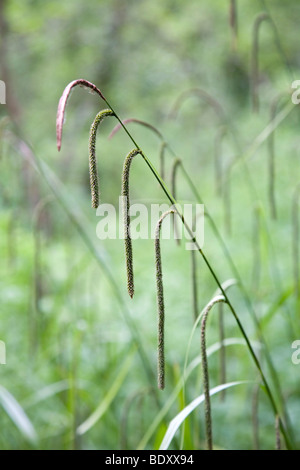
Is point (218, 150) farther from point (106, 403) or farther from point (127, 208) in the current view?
point (127, 208)

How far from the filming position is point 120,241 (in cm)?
423

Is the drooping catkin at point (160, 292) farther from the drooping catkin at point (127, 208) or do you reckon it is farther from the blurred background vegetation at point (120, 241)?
the blurred background vegetation at point (120, 241)

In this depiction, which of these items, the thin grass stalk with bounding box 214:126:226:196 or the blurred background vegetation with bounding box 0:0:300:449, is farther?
the blurred background vegetation with bounding box 0:0:300:449

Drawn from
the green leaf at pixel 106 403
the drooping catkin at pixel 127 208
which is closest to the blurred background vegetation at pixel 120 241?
the green leaf at pixel 106 403

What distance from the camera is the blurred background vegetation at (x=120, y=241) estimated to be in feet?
4.65

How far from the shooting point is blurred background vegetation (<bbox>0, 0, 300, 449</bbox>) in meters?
1.42

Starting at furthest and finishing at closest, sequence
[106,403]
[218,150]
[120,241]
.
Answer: [120,241] < [218,150] < [106,403]

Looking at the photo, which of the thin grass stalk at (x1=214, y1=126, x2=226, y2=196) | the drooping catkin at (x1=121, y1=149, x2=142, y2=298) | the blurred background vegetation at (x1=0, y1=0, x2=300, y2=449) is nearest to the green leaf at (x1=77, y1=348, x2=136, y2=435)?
the blurred background vegetation at (x1=0, y1=0, x2=300, y2=449)

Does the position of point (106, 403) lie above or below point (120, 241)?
below

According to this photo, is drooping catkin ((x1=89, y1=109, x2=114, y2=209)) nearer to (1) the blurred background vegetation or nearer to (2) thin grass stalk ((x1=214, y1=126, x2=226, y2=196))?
(1) the blurred background vegetation

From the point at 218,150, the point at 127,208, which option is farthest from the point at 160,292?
the point at 218,150

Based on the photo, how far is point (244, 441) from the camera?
5.83ft
